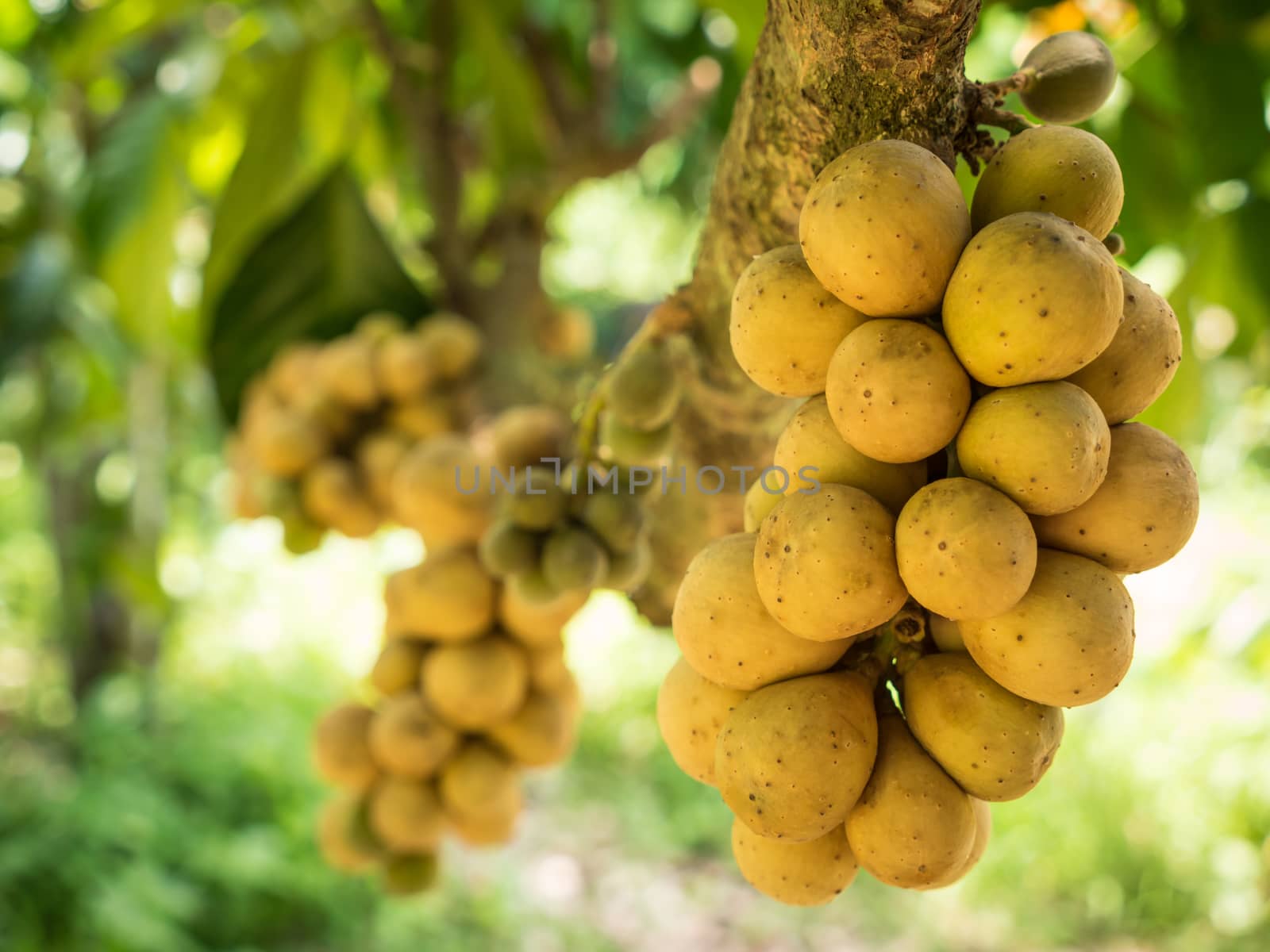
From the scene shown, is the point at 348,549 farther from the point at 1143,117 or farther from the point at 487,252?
the point at 1143,117

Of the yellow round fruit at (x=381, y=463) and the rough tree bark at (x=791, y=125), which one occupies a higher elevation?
the rough tree bark at (x=791, y=125)

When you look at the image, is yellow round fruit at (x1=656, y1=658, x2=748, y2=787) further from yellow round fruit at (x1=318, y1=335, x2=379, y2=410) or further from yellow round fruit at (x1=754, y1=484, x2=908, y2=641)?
yellow round fruit at (x1=318, y1=335, x2=379, y2=410)

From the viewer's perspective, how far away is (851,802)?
0.44 metres

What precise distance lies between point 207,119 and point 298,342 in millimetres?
712

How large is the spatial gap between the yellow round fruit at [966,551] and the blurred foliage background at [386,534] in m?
0.62

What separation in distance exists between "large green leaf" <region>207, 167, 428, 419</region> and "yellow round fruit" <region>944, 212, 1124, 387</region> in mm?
1113

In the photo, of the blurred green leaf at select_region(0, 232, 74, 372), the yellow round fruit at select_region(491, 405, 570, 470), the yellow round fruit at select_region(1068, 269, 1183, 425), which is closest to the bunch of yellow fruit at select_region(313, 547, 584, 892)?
the yellow round fruit at select_region(491, 405, 570, 470)

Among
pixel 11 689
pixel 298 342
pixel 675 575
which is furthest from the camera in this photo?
pixel 11 689

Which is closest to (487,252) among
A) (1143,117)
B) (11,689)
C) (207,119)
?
(207,119)

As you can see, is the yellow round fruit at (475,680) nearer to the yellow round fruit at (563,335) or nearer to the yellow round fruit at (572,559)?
the yellow round fruit at (572,559)

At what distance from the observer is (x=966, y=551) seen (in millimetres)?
396

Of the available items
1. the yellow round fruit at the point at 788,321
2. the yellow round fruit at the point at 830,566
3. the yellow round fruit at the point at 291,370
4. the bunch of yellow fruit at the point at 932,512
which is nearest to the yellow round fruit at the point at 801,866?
the bunch of yellow fruit at the point at 932,512

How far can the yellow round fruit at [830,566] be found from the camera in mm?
413

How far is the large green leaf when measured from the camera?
4.74 ft
